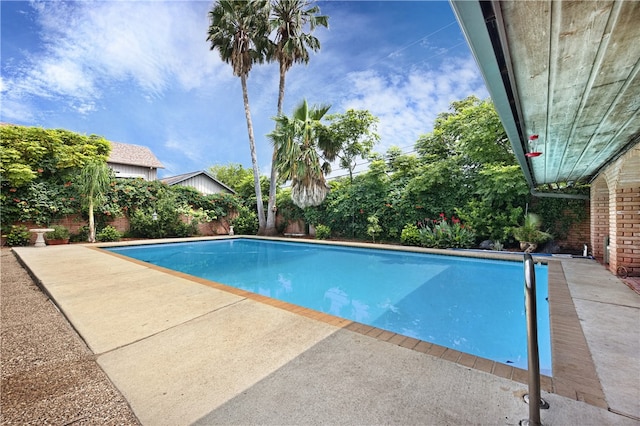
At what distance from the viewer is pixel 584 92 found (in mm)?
2049

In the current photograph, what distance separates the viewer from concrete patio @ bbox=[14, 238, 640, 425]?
4.65 ft

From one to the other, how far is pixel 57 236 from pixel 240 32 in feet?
38.1

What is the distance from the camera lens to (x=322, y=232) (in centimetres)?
1271

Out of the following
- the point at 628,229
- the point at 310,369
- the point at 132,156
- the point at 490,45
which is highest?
the point at 132,156

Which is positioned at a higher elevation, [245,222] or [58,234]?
[245,222]

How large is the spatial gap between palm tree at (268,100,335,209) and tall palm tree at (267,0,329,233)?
4.02 feet

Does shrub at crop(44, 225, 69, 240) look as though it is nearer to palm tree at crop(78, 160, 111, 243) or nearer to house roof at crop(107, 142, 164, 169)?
palm tree at crop(78, 160, 111, 243)

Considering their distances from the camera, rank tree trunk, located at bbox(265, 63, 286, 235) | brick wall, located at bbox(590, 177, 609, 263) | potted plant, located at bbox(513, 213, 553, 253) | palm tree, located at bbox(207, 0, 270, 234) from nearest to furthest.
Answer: brick wall, located at bbox(590, 177, 609, 263)
potted plant, located at bbox(513, 213, 553, 253)
palm tree, located at bbox(207, 0, 270, 234)
tree trunk, located at bbox(265, 63, 286, 235)

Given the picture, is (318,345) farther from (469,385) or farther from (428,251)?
(428,251)

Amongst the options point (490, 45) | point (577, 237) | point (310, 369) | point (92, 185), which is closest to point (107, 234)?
point (92, 185)

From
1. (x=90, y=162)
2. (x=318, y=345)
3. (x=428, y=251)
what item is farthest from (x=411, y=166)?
(x=90, y=162)

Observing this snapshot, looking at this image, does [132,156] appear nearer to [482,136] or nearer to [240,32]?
[240,32]

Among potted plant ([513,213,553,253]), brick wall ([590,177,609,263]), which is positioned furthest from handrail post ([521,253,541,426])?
potted plant ([513,213,553,253])

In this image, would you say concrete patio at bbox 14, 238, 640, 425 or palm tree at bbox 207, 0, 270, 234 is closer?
concrete patio at bbox 14, 238, 640, 425
